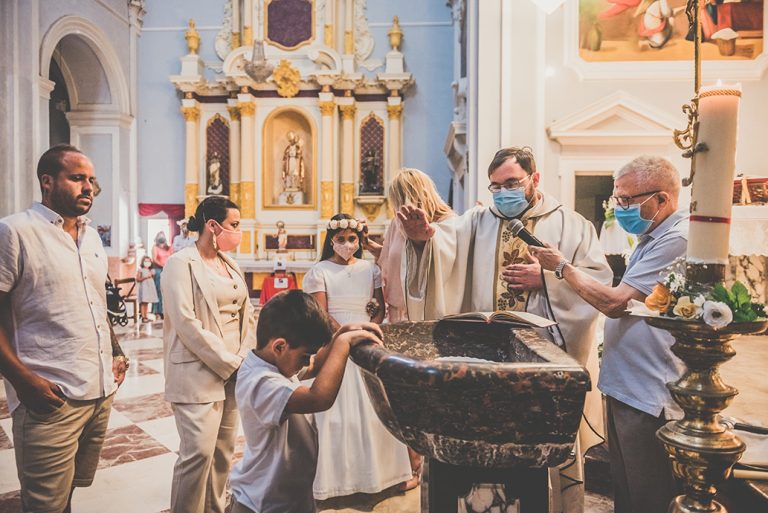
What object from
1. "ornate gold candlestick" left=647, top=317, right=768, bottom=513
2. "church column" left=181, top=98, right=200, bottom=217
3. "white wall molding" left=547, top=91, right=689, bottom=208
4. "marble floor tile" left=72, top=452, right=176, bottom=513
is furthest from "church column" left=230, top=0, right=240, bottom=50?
"ornate gold candlestick" left=647, top=317, right=768, bottom=513

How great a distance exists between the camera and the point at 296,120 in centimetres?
1226

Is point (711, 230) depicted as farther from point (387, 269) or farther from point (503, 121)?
point (503, 121)

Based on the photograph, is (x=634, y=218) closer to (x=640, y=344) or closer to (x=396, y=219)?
(x=640, y=344)

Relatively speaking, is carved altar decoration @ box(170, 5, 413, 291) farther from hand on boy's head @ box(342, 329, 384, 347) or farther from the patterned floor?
hand on boy's head @ box(342, 329, 384, 347)

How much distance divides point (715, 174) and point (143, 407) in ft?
14.0

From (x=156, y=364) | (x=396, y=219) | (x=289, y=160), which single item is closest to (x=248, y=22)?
(x=289, y=160)

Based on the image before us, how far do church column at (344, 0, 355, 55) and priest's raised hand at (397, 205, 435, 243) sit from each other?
10876 millimetres

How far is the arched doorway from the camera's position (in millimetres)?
10805

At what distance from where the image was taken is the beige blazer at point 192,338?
7.06 ft

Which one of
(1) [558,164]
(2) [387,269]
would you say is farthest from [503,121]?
(2) [387,269]

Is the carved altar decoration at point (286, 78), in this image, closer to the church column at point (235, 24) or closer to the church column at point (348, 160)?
the church column at point (348, 160)

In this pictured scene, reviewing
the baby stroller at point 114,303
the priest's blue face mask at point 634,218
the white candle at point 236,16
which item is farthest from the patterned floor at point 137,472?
the white candle at point 236,16

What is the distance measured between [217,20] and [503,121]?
370 inches

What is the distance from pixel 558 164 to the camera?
5.54 metres
